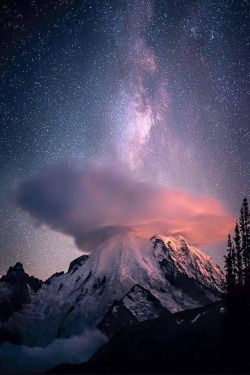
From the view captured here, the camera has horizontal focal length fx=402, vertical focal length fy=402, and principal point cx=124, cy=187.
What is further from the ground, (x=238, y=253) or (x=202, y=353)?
(x=238, y=253)

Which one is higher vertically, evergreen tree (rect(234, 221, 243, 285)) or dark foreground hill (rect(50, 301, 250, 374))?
evergreen tree (rect(234, 221, 243, 285))

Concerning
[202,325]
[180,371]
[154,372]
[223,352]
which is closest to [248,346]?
[223,352]

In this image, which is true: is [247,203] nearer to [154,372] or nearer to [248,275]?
[248,275]

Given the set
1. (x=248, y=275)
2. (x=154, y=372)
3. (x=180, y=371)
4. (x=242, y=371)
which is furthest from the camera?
(x=154, y=372)

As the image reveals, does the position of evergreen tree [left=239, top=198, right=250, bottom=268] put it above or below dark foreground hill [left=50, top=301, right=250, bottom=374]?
above

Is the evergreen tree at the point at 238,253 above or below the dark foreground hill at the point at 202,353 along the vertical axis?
above

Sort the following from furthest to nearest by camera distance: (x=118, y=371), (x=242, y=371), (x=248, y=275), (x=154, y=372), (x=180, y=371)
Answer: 1. (x=118, y=371)
2. (x=154, y=372)
3. (x=180, y=371)
4. (x=248, y=275)
5. (x=242, y=371)

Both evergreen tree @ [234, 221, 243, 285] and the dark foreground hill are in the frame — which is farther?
evergreen tree @ [234, 221, 243, 285]

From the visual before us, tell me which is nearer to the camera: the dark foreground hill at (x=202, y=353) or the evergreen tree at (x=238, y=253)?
the dark foreground hill at (x=202, y=353)

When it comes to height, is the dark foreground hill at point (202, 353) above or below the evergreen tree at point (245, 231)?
below

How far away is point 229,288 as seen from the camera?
114 metres

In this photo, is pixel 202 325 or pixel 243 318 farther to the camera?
pixel 202 325

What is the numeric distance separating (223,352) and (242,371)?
11.0m

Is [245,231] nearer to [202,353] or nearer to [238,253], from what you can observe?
[238,253]
